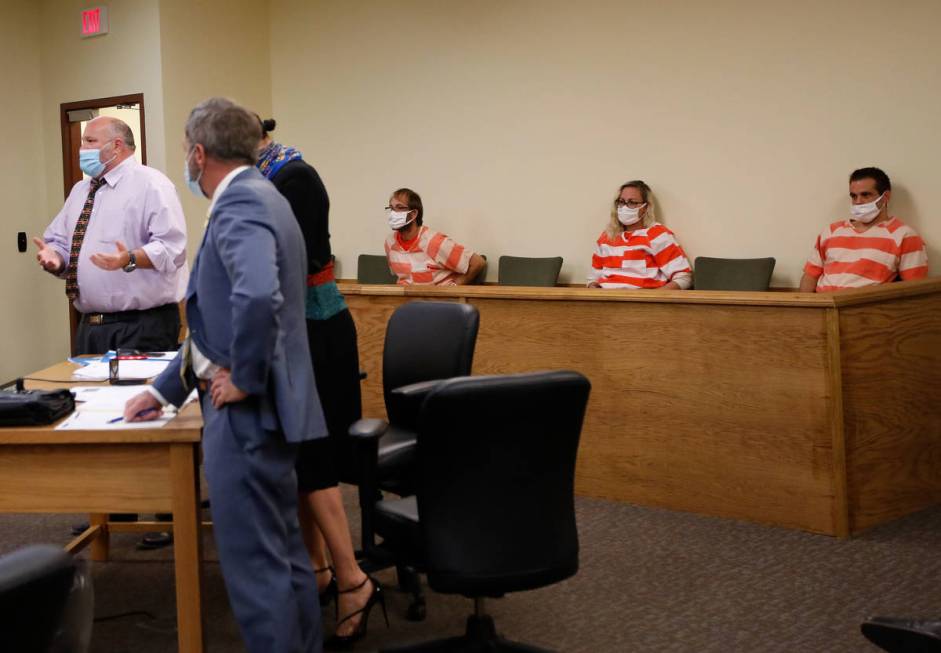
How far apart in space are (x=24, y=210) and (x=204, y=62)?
65.1 inches

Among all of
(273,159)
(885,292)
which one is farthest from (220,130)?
(885,292)

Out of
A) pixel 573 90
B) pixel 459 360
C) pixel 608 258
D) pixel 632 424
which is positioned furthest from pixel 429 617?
pixel 573 90

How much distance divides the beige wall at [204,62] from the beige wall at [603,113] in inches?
8.2

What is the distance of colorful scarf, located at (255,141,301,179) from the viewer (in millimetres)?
2959

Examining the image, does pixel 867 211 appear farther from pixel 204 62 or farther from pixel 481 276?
pixel 204 62

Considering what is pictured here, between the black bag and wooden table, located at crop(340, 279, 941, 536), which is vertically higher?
the black bag

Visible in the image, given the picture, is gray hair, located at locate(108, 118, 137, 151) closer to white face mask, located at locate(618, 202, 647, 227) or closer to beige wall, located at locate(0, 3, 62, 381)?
white face mask, located at locate(618, 202, 647, 227)

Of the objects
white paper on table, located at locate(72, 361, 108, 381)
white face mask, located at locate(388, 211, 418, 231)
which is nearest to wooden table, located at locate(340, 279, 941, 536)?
white paper on table, located at locate(72, 361, 108, 381)

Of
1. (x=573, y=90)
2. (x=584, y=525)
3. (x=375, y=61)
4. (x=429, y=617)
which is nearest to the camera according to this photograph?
(x=429, y=617)

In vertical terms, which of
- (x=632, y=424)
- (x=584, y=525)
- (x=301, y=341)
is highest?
(x=301, y=341)

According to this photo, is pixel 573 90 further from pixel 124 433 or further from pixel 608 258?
pixel 124 433

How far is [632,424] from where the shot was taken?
4.46m

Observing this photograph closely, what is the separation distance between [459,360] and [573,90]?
3.76 meters

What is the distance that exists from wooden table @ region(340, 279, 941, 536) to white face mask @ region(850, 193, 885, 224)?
0.95 m
